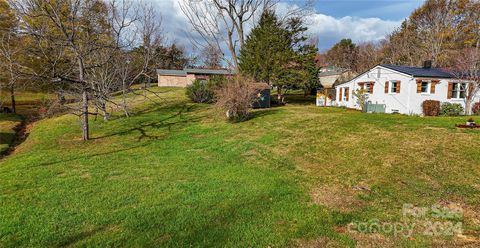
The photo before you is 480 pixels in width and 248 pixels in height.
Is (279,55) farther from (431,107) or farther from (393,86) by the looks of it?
(431,107)

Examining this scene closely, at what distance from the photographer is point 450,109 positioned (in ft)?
51.6

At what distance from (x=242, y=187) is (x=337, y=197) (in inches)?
78.0

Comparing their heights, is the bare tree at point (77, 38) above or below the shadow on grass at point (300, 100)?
above

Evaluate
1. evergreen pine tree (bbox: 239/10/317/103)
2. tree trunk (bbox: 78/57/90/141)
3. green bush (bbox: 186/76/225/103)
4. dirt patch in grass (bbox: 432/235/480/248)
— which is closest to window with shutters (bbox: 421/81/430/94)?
evergreen pine tree (bbox: 239/10/317/103)

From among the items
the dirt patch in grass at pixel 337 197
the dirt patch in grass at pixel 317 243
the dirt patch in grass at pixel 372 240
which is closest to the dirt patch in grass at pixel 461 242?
the dirt patch in grass at pixel 372 240

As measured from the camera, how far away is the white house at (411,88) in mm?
15852

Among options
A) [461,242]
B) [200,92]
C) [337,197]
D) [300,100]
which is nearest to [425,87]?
[300,100]

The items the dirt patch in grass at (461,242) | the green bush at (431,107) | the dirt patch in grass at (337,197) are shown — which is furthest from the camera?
the green bush at (431,107)

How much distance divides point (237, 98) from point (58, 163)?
8.52 m

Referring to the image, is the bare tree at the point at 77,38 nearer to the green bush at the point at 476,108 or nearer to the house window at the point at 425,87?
the house window at the point at 425,87

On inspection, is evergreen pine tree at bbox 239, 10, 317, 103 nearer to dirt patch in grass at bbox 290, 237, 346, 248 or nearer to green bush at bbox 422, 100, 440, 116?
green bush at bbox 422, 100, 440, 116

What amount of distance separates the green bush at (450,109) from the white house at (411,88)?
1.52ft

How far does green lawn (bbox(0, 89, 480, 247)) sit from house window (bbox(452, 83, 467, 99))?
9465 mm

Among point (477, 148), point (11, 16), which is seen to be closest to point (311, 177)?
point (477, 148)
